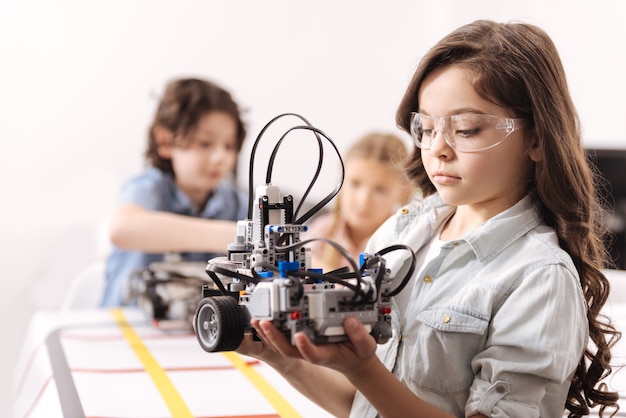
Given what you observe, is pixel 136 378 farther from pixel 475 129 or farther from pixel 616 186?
pixel 616 186

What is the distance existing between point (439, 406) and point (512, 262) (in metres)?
0.22

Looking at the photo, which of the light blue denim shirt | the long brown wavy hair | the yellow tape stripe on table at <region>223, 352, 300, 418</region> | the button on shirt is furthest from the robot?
the button on shirt

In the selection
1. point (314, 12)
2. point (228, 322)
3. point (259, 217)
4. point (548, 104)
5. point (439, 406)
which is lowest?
point (439, 406)

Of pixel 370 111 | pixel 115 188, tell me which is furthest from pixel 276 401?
pixel 370 111

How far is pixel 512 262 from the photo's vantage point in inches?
41.1

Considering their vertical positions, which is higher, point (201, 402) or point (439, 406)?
point (439, 406)

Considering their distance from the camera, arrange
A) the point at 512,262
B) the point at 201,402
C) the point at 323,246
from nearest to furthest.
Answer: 1. the point at 512,262
2. the point at 201,402
3. the point at 323,246

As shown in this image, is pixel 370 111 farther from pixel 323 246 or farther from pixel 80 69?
pixel 323 246

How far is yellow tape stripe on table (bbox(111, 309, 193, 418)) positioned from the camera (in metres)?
1.42

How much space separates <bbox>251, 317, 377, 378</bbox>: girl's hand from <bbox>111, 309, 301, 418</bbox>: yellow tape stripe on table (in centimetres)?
49

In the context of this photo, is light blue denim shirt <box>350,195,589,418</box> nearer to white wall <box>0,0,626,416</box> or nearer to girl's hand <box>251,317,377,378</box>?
girl's hand <box>251,317,377,378</box>

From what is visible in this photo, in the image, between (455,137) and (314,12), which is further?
(314,12)

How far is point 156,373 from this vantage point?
1651 mm

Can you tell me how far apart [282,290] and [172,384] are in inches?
30.7
